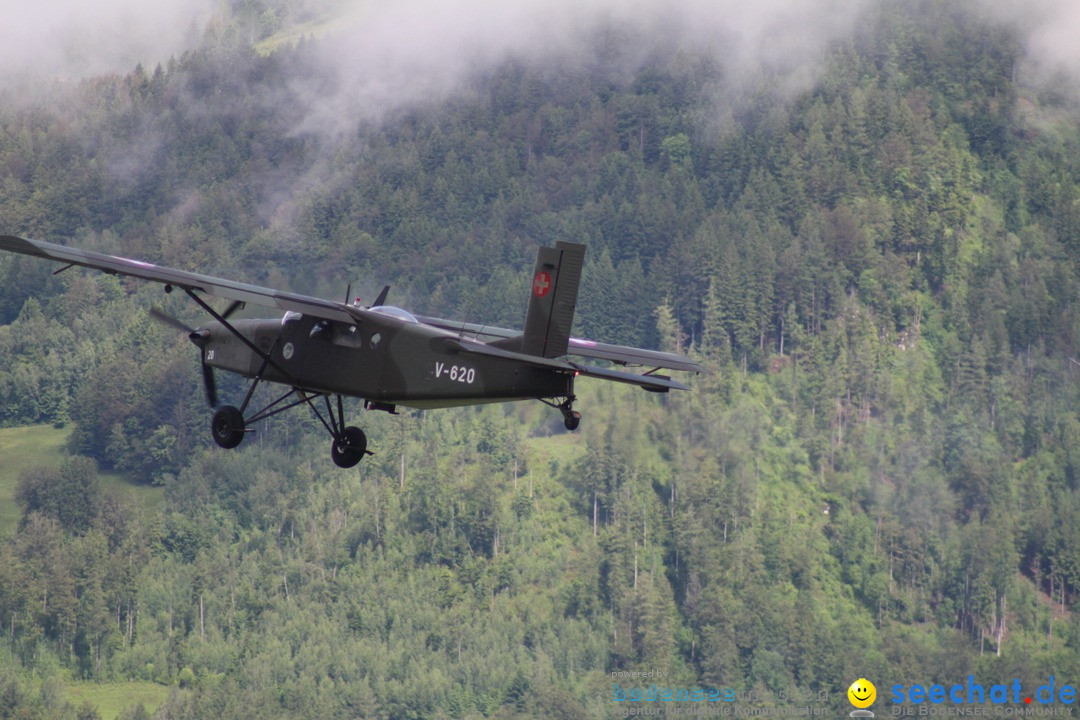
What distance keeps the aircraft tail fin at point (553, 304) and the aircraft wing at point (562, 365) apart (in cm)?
36

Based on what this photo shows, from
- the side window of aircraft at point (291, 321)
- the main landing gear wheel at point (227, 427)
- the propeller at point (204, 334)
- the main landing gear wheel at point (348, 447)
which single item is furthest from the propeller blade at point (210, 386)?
the main landing gear wheel at point (348, 447)

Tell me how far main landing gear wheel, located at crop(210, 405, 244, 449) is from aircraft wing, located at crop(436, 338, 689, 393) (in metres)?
6.69

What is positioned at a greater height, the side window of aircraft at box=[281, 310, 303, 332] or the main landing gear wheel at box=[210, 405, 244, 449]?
the side window of aircraft at box=[281, 310, 303, 332]

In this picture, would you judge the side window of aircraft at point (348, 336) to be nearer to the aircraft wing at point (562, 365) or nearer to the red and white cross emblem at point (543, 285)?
the aircraft wing at point (562, 365)

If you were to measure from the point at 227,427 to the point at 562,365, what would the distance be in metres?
10.8

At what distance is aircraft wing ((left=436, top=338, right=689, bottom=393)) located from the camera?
44688 mm

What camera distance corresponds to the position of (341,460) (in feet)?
167

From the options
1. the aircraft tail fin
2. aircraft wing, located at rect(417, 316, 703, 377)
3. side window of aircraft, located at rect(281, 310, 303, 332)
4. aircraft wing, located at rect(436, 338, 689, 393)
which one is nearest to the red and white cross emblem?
the aircraft tail fin

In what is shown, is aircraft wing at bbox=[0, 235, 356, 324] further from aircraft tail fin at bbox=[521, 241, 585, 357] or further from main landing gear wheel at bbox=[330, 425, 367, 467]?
aircraft tail fin at bbox=[521, 241, 585, 357]

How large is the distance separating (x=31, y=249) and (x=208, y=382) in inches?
381

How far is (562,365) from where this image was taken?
45250 mm

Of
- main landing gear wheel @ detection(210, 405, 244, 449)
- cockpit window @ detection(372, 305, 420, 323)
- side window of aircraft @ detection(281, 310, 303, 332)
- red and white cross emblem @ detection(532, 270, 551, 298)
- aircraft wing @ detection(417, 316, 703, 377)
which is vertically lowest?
main landing gear wheel @ detection(210, 405, 244, 449)

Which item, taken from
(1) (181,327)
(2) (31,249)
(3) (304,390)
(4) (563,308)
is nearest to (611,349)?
(4) (563,308)

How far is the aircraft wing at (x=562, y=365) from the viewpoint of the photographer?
147ft
